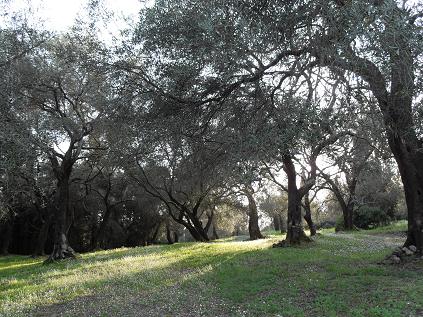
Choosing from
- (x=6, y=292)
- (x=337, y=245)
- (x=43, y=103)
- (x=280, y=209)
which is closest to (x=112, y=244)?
(x=280, y=209)

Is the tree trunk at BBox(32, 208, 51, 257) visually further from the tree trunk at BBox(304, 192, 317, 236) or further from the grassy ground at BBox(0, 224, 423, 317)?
the tree trunk at BBox(304, 192, 317, 236)

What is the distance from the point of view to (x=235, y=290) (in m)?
12.0

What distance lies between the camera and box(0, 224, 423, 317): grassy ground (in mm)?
9719

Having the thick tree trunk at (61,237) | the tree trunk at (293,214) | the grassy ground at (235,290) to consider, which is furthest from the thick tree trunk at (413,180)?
the thick tree trunk at (61,237)

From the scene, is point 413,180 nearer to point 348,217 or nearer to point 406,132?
point 406,132

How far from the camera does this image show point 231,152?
37.2ft

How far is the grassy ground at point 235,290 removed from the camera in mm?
9719

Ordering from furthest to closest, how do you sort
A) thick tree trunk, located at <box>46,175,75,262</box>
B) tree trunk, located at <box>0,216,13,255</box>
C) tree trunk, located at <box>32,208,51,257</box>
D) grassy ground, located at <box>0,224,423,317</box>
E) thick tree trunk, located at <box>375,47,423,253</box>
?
tree trunk, located at <box>0,216,13,255</box> → tree trunk, located at <box>32,208,51,257</box> → thick tree trunk, located at <box>46,175,75,262</box> → grassy ground, located at <box>0,224,423,317</box> → thick tree trunk, located at <box>375,47,423,253</box>

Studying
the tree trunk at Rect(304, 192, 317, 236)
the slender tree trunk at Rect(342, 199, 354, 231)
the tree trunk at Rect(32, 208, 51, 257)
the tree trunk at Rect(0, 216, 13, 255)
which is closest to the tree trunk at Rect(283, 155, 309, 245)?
the tree trunk at Rect(304, 192, 317, 236)

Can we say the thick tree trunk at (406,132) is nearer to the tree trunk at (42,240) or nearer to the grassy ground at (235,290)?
the grassy ground at (235,290)

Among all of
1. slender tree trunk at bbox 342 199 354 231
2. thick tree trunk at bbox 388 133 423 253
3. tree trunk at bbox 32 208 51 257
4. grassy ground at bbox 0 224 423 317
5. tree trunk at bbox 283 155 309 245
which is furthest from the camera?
slender tree trunk at bbox 342 199 354 231

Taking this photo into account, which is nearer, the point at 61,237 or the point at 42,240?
the point at 61,237

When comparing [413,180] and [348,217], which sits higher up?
[413,180]

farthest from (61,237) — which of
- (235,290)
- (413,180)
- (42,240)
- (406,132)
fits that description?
(406,132)
